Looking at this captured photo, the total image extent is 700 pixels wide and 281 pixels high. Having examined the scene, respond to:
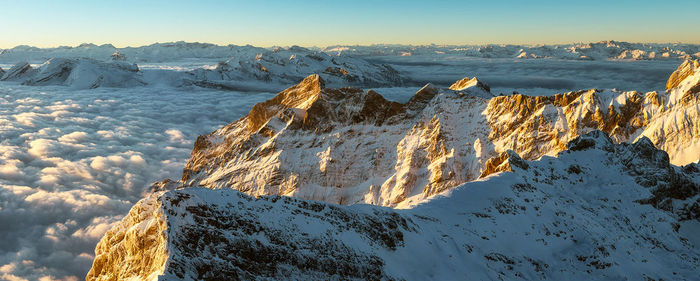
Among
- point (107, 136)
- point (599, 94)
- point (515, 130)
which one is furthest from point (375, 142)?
point (107, 136)

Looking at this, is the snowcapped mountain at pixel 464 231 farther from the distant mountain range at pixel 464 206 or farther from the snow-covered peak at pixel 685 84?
the snow-covered peak at pixel 685 84

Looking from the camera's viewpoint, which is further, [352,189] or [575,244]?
[352,189]

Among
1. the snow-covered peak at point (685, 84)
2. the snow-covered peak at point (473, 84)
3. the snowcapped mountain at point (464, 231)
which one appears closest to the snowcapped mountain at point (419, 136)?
the snow-covered peak at point (685, 84)

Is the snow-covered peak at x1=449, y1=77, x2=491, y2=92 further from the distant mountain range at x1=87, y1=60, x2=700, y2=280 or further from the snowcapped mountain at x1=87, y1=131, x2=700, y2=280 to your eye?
the snowcapped mountain at x1=87, y1=131, x2=700, y2=280

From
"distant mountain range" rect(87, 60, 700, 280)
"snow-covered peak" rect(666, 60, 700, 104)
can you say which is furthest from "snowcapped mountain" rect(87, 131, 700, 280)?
"snow-covered peak" rect(666, 60, 700, 104)

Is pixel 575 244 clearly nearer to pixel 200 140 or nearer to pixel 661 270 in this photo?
pixel 661 270
